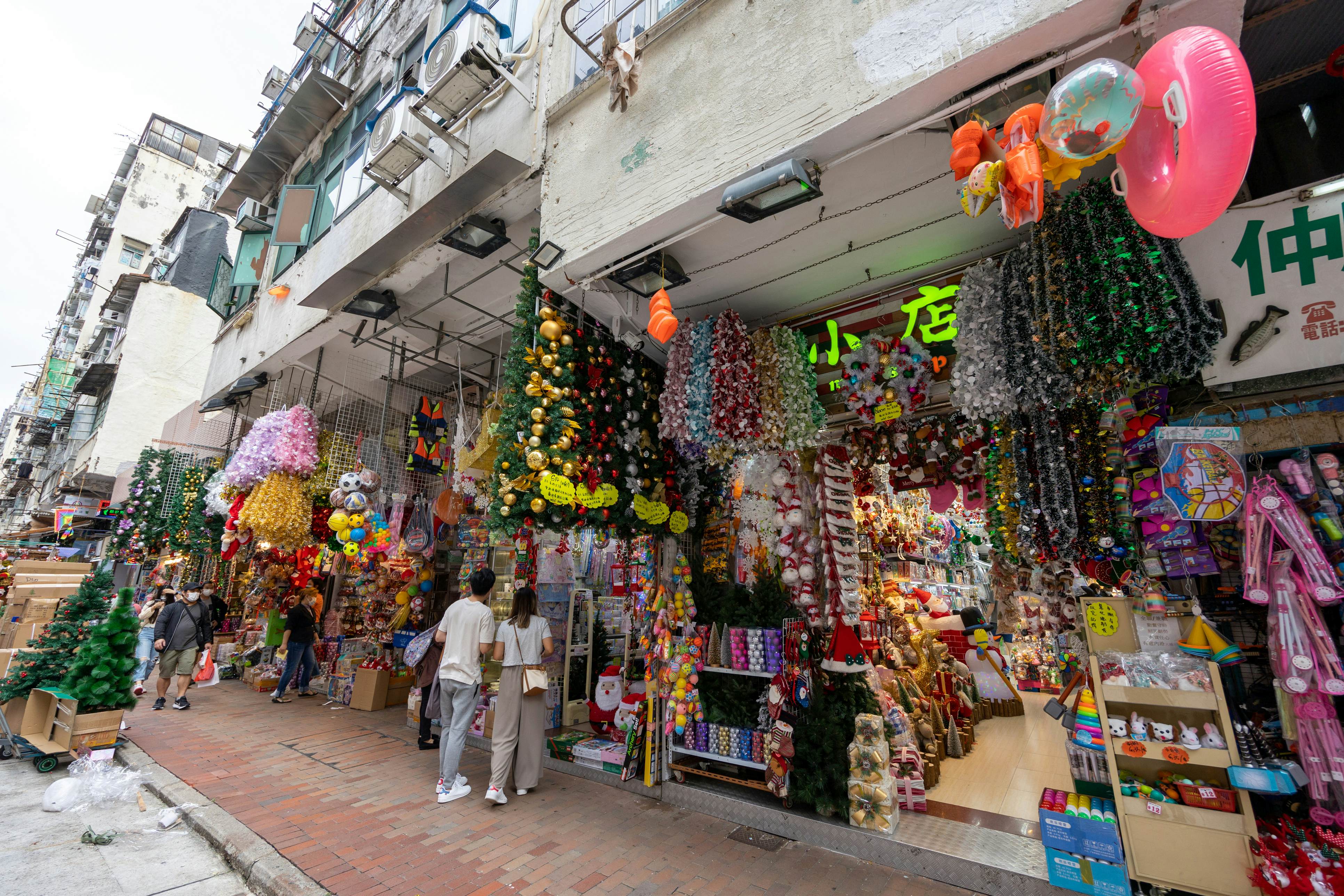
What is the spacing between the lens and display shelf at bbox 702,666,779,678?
455cm

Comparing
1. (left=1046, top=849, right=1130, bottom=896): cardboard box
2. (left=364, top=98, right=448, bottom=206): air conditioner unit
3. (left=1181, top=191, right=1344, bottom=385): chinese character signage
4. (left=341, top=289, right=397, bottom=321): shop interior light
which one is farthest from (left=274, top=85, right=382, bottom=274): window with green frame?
(left=1046, top=849, right=1130, bottom=896): cardboard box

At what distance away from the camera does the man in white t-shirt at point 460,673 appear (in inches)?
187

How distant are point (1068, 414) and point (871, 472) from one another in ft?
6.57

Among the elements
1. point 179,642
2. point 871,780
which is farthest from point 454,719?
point 179,642

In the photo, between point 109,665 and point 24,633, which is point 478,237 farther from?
point 24,633

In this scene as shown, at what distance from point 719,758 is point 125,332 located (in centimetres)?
2720

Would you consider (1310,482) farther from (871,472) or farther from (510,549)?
(510,549)

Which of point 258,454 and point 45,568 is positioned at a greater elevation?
point 258,454

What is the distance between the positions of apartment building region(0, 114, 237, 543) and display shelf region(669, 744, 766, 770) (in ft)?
48.3

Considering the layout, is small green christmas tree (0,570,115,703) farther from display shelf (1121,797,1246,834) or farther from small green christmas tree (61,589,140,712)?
display shelf (1121,797,1246,834)

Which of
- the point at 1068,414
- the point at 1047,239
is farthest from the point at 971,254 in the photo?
the point at 1068,414

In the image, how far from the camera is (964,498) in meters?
5.11

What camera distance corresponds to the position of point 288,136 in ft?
32.4

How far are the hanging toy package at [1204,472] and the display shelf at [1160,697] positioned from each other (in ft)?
3.15
